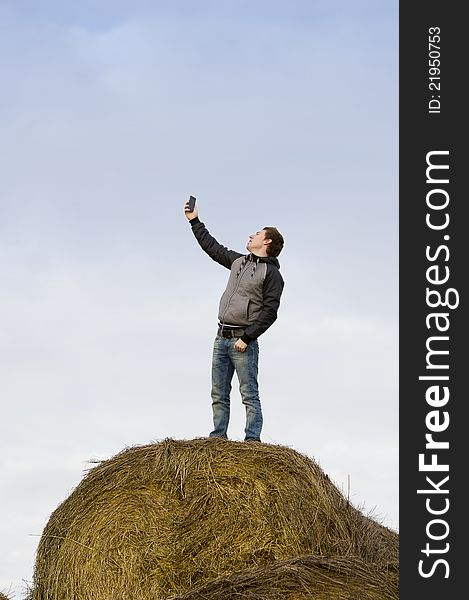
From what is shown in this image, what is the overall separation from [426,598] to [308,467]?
1443mm

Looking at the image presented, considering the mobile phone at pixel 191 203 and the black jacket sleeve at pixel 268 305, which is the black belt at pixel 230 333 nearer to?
the black jacket sleeve at pixel 268 305

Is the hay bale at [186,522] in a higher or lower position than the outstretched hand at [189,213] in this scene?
lower

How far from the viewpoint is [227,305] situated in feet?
25.3

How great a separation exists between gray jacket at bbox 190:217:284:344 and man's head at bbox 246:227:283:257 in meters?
0.04

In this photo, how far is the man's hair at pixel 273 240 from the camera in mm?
7816

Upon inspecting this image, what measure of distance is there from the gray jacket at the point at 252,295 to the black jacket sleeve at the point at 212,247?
0.18 metres

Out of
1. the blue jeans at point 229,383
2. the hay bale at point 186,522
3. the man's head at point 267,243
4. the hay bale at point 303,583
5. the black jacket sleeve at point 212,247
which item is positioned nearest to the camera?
the hay bale at point 303,583

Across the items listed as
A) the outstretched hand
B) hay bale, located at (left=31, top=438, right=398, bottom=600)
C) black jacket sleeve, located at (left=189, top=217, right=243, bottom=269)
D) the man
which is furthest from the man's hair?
hay bale, located at (left=31, top=438, right=398, bottom=600)

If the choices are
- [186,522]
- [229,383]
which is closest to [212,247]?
[229,383]

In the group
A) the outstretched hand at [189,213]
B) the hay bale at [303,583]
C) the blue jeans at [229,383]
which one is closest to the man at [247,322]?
the blue jeans at [229,383]

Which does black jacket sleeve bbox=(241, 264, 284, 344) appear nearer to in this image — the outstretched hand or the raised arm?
the raised arm

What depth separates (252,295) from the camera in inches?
302

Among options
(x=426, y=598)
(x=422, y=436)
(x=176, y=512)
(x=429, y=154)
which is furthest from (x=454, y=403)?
(x=176, y=512)

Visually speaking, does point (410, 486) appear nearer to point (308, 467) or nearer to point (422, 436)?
point (422, 436)
